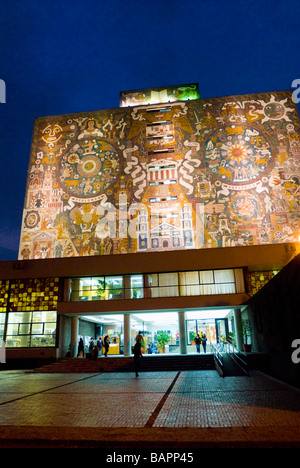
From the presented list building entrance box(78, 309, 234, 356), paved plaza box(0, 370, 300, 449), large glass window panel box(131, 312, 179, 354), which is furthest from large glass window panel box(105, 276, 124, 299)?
paved plaza box(0, 370, 300, 449)

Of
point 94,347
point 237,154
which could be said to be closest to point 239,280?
point 94,347

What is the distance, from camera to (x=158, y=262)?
924 inches

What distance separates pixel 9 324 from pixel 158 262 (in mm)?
10963

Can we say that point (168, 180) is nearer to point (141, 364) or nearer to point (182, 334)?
point (182, 334)

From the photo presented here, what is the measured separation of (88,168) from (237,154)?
42.7 feet

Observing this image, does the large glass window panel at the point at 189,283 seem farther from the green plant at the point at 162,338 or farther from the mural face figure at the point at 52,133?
the mural face figure at the point at 52,133

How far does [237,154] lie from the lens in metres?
29.3

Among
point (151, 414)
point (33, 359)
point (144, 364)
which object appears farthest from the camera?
point (33, 359)

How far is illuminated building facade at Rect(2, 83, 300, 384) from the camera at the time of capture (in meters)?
23.4

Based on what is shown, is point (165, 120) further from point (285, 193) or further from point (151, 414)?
point (151, 414)

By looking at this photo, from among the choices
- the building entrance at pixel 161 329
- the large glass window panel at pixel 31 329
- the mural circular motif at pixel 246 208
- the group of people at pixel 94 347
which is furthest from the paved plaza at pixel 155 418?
the mural circular motif at pixel 246 208

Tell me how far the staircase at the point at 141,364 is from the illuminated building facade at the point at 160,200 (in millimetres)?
3812
